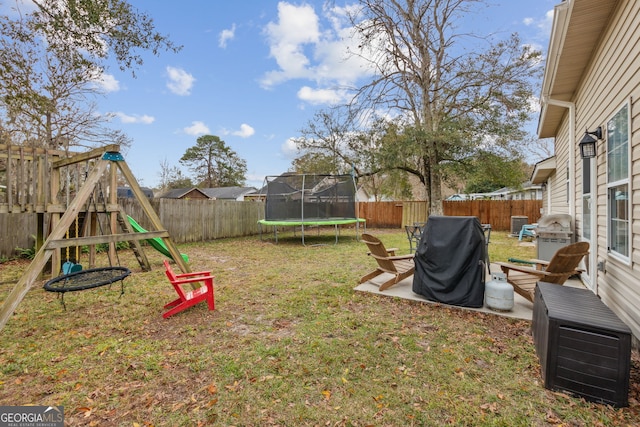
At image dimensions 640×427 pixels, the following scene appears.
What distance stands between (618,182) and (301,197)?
8.19m

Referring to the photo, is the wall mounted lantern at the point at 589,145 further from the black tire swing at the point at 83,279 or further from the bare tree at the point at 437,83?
the bare tree at the point at 437,83

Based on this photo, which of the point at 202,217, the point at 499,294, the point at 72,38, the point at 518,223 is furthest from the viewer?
the point at 518,223

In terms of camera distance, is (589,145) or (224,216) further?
(224,216)

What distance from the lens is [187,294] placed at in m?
3.54

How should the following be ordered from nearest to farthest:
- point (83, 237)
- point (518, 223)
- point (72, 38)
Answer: point (83, 237), point (72, 38), point (518, 223)

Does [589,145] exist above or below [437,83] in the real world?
below

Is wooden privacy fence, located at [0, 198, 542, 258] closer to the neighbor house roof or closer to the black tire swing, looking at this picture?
the black tire swing

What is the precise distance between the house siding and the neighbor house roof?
0.33ft

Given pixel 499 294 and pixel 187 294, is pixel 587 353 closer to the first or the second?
pixel 499 294

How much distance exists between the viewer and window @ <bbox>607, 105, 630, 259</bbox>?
8.66 feet

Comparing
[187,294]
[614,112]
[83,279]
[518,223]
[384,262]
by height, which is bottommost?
[187,294]

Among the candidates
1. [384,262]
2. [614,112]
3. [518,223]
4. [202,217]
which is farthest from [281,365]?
[518,223]

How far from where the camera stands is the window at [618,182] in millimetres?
2638

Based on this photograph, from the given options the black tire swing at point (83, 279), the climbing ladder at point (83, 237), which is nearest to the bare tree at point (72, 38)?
the climbing ladder at point (83, 237)
